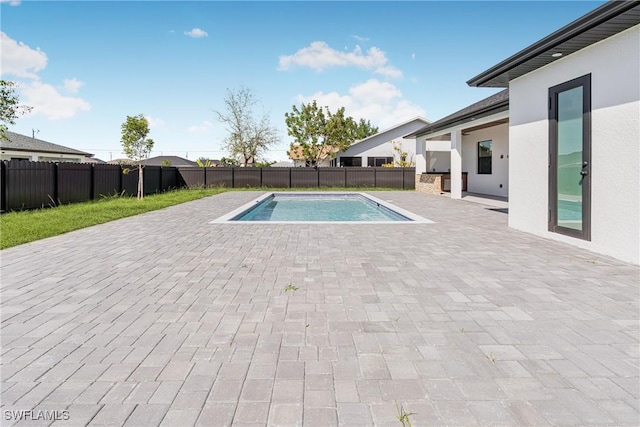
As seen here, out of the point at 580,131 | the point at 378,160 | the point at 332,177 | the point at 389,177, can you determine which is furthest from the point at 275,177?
the point at 580,131

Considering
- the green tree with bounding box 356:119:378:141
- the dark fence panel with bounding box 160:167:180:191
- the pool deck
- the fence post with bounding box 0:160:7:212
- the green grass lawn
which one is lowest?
the pool deck

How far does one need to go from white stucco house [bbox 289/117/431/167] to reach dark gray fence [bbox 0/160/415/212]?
411cm

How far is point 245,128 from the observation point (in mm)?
27625

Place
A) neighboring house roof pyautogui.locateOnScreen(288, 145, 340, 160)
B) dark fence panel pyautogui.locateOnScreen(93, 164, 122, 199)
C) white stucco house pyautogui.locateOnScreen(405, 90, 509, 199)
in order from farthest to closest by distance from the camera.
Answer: neighboring house roof pyautogui.locateOnScreen(288, 145, 340, 160) < dark fence panel pyautogui.locateOnScreen(93, 164, 122, 199) < white stucco house pyautogui.locateOnScreen(405, 90, 509, 199)

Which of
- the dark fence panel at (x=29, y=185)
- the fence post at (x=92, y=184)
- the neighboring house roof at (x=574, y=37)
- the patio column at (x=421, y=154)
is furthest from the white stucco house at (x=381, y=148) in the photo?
the neighboring house roof at (x=574, y=37)

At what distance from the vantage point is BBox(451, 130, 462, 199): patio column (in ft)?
45.0

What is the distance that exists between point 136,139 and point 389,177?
1412 centimetres

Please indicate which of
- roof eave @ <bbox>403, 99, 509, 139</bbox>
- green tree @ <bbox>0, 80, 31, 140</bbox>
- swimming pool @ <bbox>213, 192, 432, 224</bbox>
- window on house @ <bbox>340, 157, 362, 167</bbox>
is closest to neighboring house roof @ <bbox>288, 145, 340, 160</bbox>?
window on house @ <bbox>340, 157, 362, 167</bbox>

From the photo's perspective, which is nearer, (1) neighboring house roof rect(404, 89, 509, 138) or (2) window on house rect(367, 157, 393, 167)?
(1) neighboring house roof rect(404, 89, 509, 138)

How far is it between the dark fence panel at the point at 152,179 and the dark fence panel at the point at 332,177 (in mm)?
9485

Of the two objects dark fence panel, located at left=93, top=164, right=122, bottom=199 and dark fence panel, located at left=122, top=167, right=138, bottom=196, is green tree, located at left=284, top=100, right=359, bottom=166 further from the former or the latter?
dark fence panel, located at left=93, top=164, right=122, bottom=199

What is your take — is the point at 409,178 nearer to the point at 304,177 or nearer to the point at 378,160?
the point at 378,160

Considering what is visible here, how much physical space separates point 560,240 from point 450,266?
2941mm

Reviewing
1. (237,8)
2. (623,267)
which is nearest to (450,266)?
(623,267)
